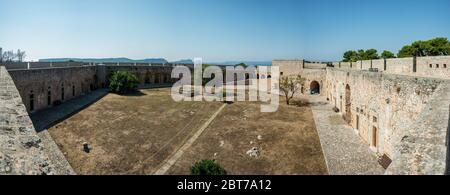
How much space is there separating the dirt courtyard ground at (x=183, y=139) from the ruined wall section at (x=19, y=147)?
17.0 ft

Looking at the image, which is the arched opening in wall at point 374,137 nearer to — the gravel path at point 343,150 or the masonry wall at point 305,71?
the gravel path at point 343,150

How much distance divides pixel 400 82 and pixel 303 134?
712cm

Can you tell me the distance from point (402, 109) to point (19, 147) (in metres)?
11.3

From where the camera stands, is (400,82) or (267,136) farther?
(267,136)

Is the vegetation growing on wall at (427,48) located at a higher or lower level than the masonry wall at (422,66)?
higher

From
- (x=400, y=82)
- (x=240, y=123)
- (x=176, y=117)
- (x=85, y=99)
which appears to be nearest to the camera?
(x=400, y=82)

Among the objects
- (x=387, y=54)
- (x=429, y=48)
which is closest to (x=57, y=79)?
(x=429, y=48)

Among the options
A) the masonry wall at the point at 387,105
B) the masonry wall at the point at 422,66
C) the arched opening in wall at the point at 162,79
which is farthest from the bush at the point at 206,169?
the arched opening in wall at the point at 162,79

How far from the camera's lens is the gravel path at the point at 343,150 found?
1140 centimetres

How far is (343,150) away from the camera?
Result: 538 inches
